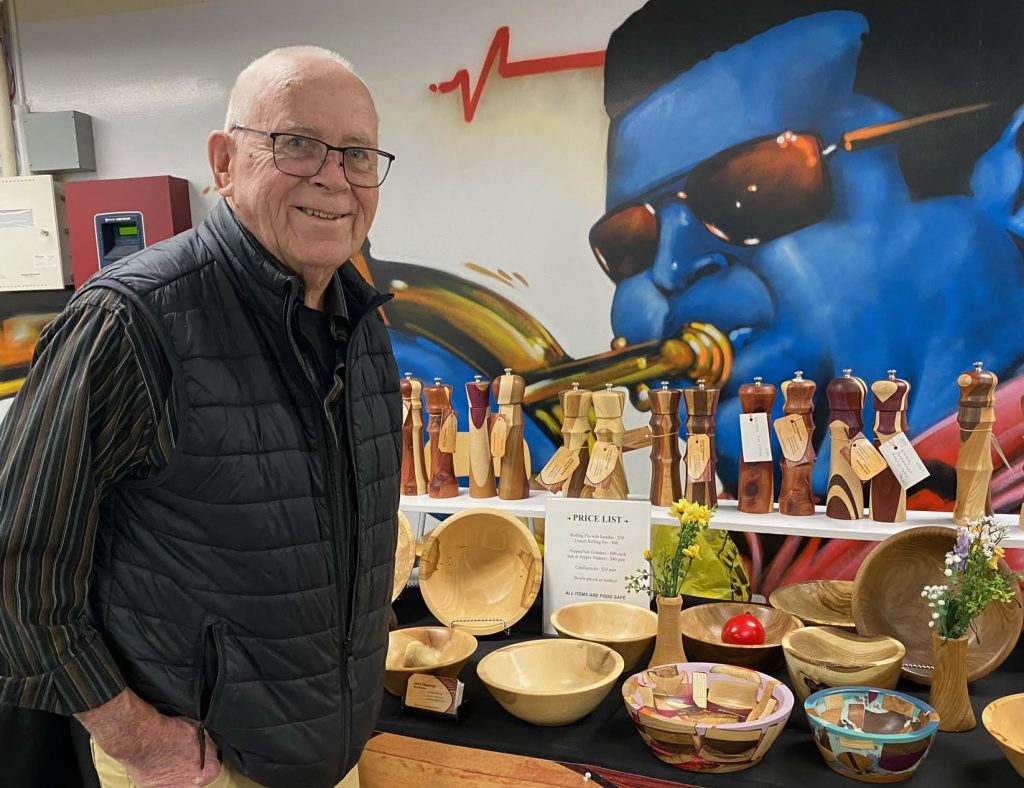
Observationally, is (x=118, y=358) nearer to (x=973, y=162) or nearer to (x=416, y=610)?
(x=416, y=610)

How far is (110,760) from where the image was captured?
39.8 inches

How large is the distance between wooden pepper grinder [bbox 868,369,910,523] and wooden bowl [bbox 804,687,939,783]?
0.44m

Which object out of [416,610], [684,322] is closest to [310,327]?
[416,610]

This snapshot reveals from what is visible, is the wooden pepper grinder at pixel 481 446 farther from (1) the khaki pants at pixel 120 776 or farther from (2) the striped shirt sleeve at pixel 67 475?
(2) the striped shirt sleeve at pixel 67 475

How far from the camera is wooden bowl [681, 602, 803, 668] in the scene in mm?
1511

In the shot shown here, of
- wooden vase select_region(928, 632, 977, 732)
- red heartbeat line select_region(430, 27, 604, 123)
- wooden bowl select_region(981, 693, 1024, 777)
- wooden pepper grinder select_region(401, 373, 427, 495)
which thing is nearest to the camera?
wooden bowl select_region(981, 693, 1024, 777)

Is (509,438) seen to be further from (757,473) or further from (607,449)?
(757,473)

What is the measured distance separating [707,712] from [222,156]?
1.22 m

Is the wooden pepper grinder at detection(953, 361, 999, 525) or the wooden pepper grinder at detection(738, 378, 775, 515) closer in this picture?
the wooden pepper grinder at detection(953, 361, 999, 525)

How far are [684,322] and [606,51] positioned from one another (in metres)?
0.80

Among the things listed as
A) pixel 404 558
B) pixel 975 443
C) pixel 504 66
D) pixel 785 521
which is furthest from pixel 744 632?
pixel 504 66

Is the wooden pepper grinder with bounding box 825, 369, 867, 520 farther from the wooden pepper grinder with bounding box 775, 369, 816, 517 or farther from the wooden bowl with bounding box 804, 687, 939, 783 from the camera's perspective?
the wooden bowl with bounding box 804, 687, 939, 783

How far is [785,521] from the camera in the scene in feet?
5.51

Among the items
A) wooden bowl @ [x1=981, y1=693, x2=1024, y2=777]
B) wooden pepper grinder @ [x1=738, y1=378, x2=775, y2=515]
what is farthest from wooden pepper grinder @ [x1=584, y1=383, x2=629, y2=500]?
wooden bowl @ [x1=981, y1=693, x2=1024, y2=777]
